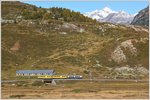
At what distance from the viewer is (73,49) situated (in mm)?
139250

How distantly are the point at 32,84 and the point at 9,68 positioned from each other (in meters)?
26.1

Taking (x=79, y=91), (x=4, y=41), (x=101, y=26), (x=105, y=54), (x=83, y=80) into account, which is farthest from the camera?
(x=101, y=26)

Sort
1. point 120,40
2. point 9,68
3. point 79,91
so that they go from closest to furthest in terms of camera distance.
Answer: point 79,91 → point 9,68 → point 120,40

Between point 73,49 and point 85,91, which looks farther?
point 73,49

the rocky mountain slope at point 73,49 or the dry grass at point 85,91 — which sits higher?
the rocky mountain slope at point 73,49

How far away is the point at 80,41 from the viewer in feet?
496

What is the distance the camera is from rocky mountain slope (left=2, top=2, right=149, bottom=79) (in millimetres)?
115125

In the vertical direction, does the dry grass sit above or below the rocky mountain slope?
below

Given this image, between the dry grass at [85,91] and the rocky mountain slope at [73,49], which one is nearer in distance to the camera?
the dry grass at [85,91]

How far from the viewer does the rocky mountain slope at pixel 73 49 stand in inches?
4532

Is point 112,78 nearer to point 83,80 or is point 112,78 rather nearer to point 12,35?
point 83,80

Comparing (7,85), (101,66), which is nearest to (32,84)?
(7,85)

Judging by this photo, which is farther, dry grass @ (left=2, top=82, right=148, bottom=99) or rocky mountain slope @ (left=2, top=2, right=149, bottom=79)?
rocky mountain slope @ (left=2, top=2, right=149, bottom=79)

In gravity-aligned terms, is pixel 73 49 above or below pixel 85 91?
above
